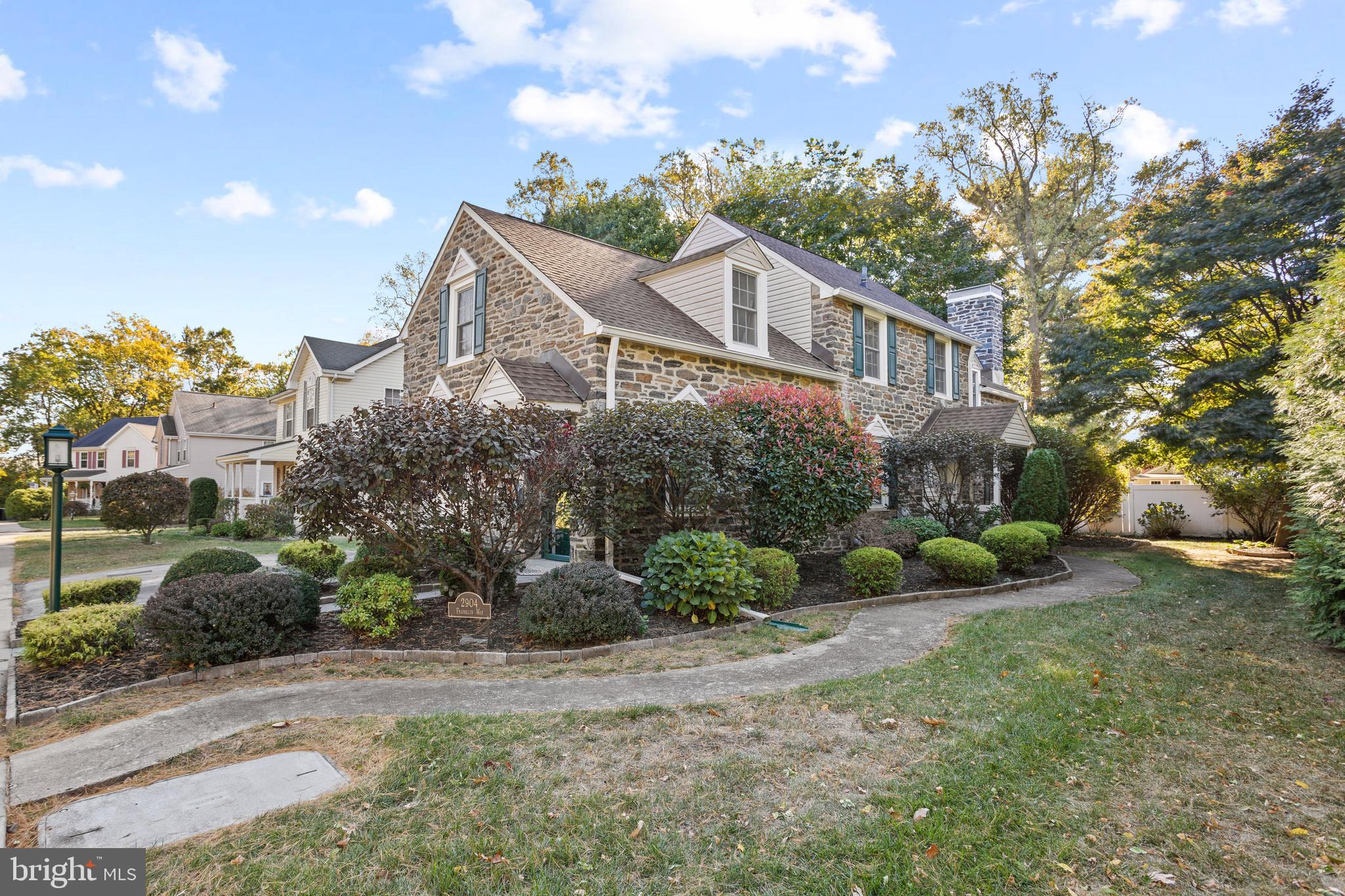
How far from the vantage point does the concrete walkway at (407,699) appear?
3568mm

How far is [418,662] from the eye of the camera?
18.5 ft

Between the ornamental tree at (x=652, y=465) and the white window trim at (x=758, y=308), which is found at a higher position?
the white window trim at (x=758, y=308)

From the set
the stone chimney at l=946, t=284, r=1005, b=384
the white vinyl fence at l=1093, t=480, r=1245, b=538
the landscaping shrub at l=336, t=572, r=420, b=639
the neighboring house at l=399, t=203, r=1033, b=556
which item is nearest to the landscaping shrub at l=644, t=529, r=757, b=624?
the landscaping shrub at l=336, t=572, r=420, b=639

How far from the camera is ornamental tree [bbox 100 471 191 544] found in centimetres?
1636

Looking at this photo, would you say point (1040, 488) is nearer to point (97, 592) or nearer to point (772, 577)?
point (772, 577)

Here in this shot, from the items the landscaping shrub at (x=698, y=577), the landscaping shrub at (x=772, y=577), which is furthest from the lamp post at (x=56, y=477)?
the landscaping shrub at (x=772, y=577)

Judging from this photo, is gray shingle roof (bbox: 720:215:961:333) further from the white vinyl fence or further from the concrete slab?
the concrete slab

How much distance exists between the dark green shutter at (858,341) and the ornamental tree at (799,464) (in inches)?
175

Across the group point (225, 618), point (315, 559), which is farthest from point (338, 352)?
point (225, 618)

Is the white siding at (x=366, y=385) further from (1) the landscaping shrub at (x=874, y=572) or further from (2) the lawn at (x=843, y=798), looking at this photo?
(2) the lawn at (x=843, y=798)

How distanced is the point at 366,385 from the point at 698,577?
61.3 ft

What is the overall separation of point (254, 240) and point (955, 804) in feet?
65.8

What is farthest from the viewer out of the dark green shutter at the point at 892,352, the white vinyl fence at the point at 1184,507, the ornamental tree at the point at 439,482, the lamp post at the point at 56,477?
the white vinyl fence at the point at 1184,507

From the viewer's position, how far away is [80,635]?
5395 mm
